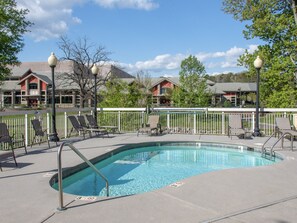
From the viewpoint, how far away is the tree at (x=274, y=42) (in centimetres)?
1630

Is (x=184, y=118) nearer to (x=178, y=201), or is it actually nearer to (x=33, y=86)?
(x=178, y=201)

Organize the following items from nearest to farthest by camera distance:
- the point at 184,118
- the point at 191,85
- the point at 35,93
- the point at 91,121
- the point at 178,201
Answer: the point at 178,201 < the point at 91,121 < the point at 184,118 < the point at 191,85 < the point at 35,93

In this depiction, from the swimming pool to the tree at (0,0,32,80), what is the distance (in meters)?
19.1

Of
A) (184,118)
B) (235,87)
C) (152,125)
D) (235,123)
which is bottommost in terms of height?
(152,125)

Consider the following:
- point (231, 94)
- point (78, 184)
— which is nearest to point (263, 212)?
point (78, 184)

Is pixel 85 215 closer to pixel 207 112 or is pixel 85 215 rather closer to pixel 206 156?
pixel 206 156

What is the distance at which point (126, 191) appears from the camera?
5867 millimetres

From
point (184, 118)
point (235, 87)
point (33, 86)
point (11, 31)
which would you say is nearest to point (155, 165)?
point (184, 118)

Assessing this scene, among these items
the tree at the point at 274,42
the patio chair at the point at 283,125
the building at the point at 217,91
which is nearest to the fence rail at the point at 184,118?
the patio chair at the point at 283,125

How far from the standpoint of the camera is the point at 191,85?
31766 mm

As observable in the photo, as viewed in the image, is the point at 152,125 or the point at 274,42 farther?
the point at 274,42

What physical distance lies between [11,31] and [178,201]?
25.3 m

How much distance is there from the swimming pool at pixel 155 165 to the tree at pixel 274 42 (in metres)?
8.58

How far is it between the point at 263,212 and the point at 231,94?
52015 millimetres
